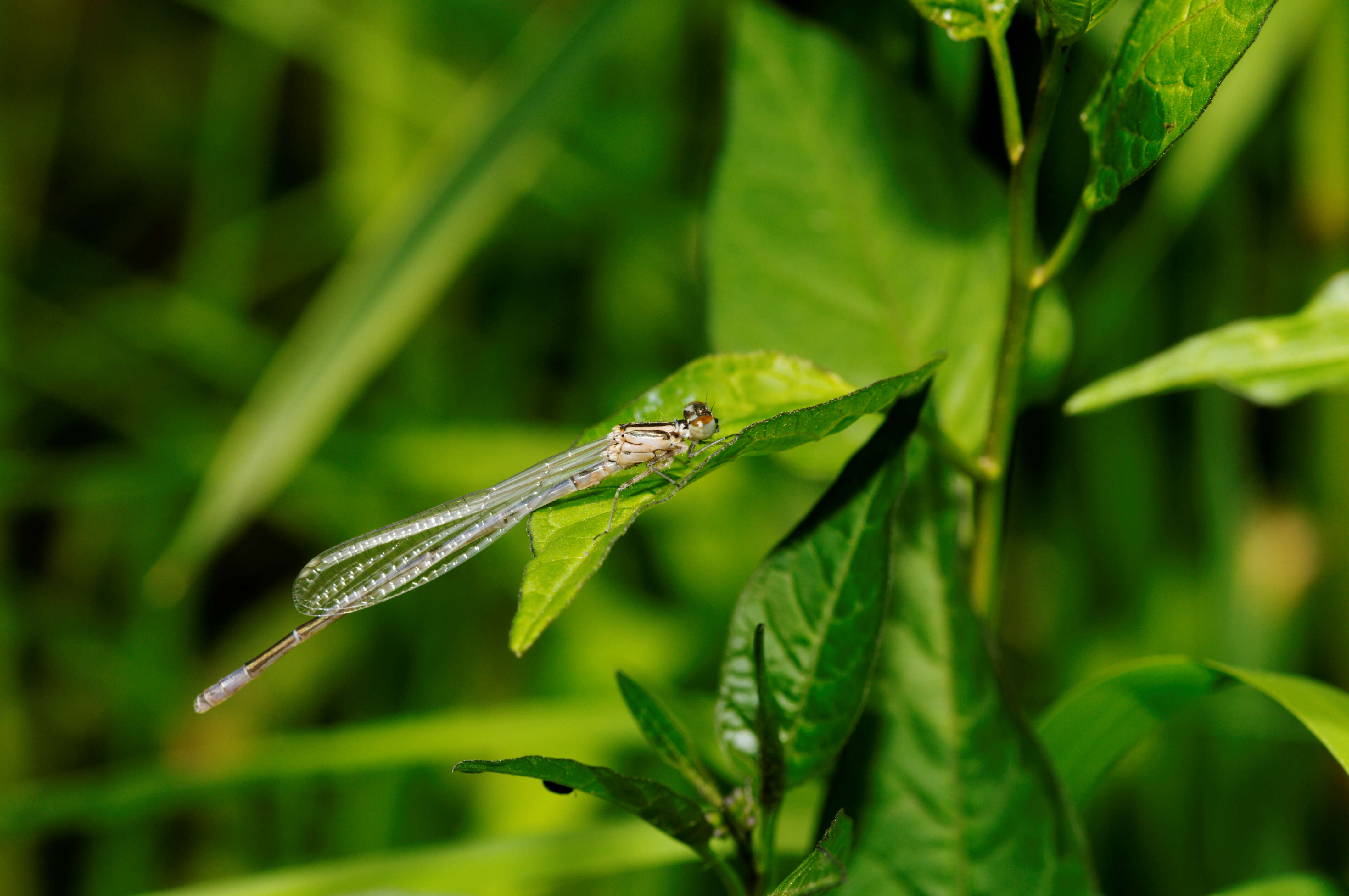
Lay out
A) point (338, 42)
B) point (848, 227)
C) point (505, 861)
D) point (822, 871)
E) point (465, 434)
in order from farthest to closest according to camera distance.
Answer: point (338, 42)
point (465, 434)
point (505, 861)
point (848, 227)
point (822, 871)

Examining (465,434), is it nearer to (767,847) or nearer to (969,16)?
(767,847)

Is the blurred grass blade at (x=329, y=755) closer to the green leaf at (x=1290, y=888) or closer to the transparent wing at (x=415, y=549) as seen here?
the transparent wing at (x=415, y=549)

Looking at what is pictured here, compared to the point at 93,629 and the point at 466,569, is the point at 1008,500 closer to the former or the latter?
the point at 466,569

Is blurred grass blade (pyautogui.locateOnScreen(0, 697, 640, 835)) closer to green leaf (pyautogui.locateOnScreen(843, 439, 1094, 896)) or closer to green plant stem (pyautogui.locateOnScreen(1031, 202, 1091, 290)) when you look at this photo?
green leaf (pyautogui.locateOnScreen(843, 439, 1094, 896))

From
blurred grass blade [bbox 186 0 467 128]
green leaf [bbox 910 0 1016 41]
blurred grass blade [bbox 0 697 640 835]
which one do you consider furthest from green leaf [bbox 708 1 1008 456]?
blurred grass blade [bbox 186 0 467 128]

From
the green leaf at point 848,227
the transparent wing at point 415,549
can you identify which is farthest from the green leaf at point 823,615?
the transparent wing at point 415,549

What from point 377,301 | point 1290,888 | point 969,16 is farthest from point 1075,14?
point 377,301

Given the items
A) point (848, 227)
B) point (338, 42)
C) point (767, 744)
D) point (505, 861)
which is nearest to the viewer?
point (767, 744)
